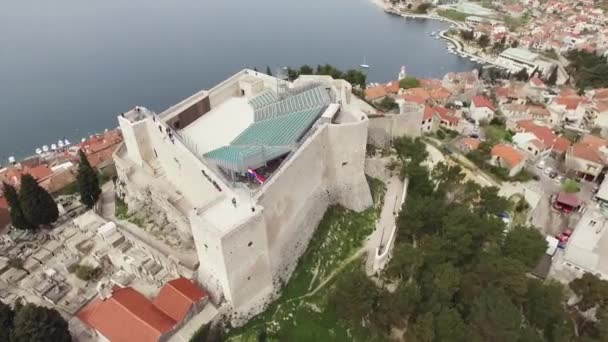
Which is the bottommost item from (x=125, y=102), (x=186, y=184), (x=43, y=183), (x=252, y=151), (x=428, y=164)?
(x=125, y=102)

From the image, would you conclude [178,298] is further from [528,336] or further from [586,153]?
[586,153]

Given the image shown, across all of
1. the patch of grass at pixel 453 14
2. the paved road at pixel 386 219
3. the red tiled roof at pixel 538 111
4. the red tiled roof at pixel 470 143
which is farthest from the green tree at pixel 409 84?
the patch of grass at pixel 453 14

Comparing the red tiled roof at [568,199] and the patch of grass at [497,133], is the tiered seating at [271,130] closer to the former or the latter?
the patch of grass at [497,133]

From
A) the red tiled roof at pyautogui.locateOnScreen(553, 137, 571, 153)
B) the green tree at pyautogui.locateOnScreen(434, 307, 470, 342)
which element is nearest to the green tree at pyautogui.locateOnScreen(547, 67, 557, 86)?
the red tiled roof at pyautogui.locateOnScreen(553, 137, 571, 153)

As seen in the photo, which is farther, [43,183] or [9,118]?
[9,118]

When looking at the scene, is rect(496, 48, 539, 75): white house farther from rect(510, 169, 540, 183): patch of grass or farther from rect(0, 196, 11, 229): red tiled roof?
rect(0, 196, 11, 229): red tiled roof

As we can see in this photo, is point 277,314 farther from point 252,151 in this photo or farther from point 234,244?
point 252,151

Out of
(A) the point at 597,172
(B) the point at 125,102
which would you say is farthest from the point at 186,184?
(B) the point at 125,102
